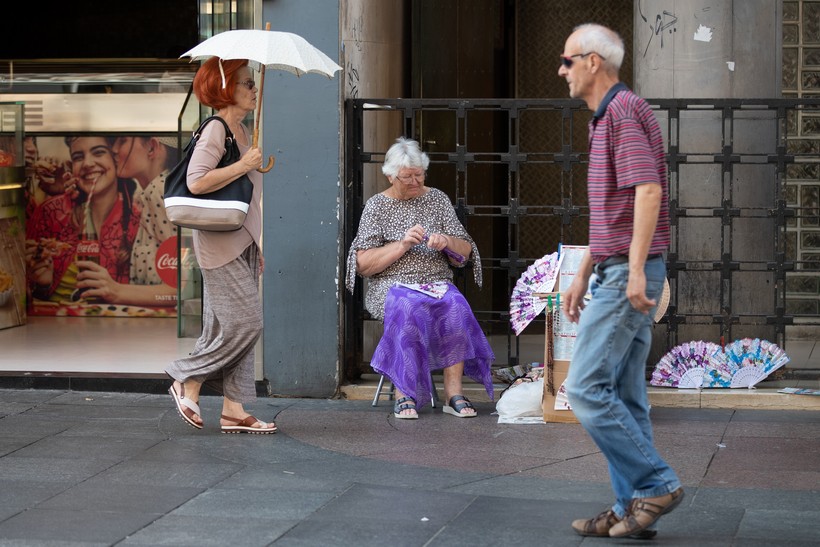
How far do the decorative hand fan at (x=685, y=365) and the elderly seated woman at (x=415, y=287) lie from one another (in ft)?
3.63

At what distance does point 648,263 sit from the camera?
15.0ft

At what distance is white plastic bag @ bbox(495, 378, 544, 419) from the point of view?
7.08 m

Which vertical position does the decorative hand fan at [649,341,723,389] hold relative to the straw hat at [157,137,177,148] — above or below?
Answer: below

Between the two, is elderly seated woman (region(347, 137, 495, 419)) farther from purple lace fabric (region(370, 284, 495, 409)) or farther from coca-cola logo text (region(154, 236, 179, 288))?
coca-cola logo text (region(154, 236, 179, 288))

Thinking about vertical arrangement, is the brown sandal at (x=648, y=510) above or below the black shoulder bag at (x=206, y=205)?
below

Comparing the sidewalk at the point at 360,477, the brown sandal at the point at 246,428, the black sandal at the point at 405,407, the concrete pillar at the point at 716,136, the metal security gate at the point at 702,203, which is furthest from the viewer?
the concrete pillar at the point at 716,136

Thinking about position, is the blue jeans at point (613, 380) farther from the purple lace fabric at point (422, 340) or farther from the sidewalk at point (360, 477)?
the purple lace fabric at point (422, 340)

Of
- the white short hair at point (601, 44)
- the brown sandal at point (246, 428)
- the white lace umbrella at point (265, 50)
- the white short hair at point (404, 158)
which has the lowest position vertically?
the brown sandal at point (246, 428)

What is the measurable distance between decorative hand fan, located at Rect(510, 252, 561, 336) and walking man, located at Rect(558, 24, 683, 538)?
255 centimetres

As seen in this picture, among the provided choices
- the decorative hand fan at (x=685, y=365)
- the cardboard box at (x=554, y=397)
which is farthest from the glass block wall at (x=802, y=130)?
the cardboard box at (x=554, y=397)

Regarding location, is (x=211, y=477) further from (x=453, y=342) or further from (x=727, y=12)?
(x=727, y=12)

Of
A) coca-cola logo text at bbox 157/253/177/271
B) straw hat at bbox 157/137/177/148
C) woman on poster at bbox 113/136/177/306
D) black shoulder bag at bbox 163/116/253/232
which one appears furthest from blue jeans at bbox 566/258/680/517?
straw hat at bbox 157/137/177/148

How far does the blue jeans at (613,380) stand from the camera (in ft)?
14.8

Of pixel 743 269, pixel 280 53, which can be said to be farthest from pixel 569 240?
pixel 280 53
